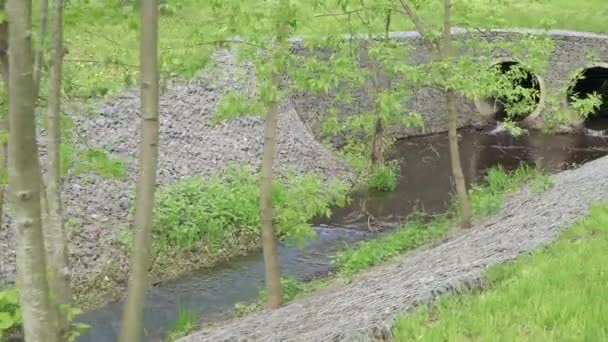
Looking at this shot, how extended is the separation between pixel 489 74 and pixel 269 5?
4219 mm

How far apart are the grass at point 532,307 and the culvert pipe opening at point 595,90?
17.9 m

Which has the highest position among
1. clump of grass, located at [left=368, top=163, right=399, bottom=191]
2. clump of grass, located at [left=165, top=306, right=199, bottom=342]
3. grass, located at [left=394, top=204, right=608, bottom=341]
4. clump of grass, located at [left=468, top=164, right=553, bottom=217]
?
grass, located at [left=394, top=204, right=608, bottom=341]

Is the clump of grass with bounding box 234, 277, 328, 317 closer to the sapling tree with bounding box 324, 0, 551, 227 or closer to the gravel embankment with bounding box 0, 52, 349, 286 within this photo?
the gravel embankment with bounding box 0, 52, 349, 286

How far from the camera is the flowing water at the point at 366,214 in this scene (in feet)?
34.2

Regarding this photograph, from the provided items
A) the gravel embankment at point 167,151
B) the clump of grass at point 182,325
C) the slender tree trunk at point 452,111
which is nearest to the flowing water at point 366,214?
the clump of grass at point 182,325

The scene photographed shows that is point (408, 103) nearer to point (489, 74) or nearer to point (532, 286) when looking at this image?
point (489, 74)

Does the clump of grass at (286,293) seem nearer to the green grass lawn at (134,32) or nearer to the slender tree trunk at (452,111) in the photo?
the slender tree trunk at (452,111)

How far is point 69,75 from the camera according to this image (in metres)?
7.52

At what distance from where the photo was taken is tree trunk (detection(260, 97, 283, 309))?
28.5ft

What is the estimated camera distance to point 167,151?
1464 centimetres

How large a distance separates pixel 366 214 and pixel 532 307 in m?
9.66

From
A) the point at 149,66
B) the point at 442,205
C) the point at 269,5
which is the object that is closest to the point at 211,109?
the point at 442,205

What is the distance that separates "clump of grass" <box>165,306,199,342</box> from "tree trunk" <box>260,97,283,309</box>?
115 cm

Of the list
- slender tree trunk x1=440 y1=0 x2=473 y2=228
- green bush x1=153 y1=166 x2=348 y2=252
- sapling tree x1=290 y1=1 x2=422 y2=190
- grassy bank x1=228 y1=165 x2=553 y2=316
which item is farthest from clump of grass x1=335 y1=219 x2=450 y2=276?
sapling tree x1=290 y1=1 x2=422 y2=190
